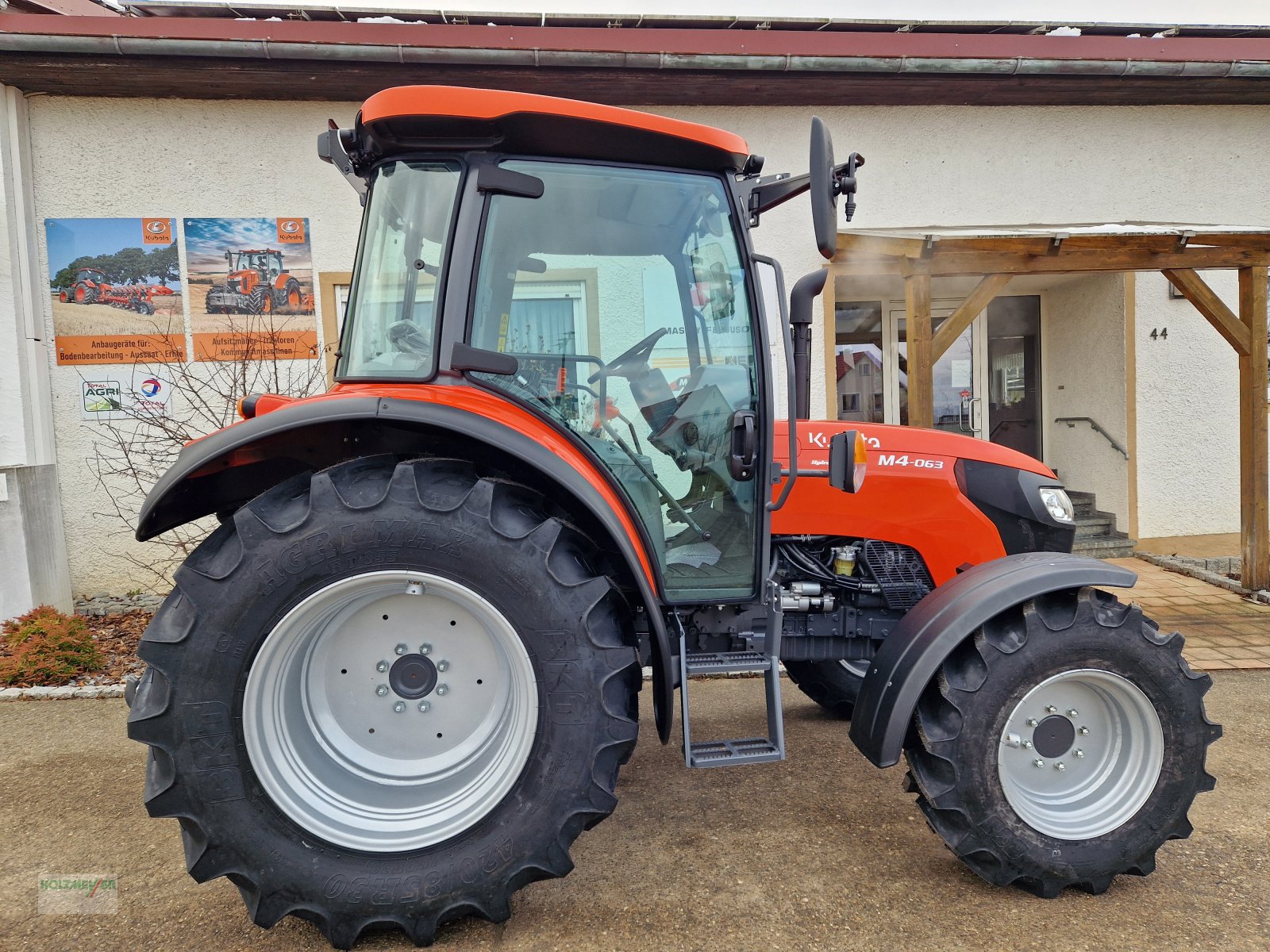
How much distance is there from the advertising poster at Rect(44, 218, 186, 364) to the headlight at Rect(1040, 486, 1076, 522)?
5696mm

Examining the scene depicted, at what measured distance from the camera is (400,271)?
2117 millimetres

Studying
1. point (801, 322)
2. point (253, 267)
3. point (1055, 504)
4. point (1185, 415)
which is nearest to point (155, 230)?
point (253, 267)

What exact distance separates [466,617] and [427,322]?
0.81 meters

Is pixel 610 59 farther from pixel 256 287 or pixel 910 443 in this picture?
pixel 910 443

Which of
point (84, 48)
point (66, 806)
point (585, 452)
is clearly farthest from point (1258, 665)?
point (84, 48)

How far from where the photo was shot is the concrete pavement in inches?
74.1

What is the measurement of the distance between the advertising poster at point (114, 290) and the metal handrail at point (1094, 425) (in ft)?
25.7

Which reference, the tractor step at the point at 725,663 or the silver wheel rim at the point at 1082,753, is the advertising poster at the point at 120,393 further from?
the silver wheel rim at the point at 1082,753

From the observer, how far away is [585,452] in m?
2.14

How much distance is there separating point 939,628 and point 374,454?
5.27ft

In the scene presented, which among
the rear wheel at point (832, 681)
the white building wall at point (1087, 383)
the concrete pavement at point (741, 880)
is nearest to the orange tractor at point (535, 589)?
the concrete pavement at point (741, 880)

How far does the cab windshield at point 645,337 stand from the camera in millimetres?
2098

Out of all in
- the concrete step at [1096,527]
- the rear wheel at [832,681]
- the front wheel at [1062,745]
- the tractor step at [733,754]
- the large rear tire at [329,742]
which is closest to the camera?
the large rear tire at [329,742]

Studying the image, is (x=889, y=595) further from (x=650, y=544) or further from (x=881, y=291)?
(x=881, y=291)
